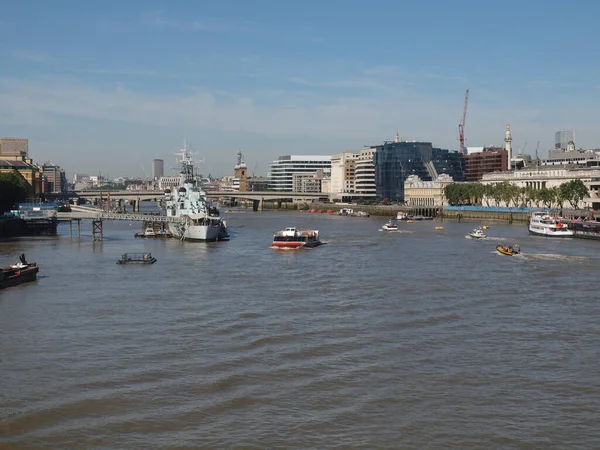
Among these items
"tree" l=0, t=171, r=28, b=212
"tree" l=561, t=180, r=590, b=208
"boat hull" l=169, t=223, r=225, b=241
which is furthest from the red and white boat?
"tree" l=561, t=180, r=590, b=208

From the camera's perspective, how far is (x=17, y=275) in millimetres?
37344

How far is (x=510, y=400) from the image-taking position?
Answer: 18.5 m

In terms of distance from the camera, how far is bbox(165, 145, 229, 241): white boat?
66.2 m

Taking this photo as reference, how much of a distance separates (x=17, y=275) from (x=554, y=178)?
9740cm

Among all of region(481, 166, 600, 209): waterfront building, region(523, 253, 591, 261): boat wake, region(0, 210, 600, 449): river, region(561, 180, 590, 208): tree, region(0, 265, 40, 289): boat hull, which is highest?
region(481, 166, 600, 209): waterfront building

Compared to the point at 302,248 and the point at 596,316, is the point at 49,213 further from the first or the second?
the point at 596,316

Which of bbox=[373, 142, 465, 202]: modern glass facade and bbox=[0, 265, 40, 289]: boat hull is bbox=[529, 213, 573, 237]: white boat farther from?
bbox=[373, 142, 465, 202]: modern glass facade

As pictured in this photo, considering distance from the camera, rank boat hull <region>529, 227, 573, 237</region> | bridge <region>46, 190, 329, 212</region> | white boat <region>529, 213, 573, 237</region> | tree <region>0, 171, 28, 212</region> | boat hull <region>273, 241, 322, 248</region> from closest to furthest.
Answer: boat hull <region>273, 241, 322, 248</region> < boat hull <region>529, 227, 573, 237</region> < white boat <region>529, 213, 573, 237</region> < tree <region>0, 171, 28, 212</region> < bridge <region>46, 190, 329, 212</region>

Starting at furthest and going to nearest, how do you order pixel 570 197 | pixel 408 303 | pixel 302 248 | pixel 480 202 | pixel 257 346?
pixel 480 202 < pixel 570 197 < pixel 302 248 < pixel 408 303 < pixel 257 346

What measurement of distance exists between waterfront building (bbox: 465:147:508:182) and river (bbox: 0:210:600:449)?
13339 cm

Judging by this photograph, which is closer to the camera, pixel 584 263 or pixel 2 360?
pixel 2 360

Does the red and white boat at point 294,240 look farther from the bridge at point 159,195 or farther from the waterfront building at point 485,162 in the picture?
the waterfront building at point 485,162

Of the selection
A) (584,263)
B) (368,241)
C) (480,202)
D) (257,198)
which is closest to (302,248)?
(368,241)

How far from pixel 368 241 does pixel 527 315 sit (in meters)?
37.7
